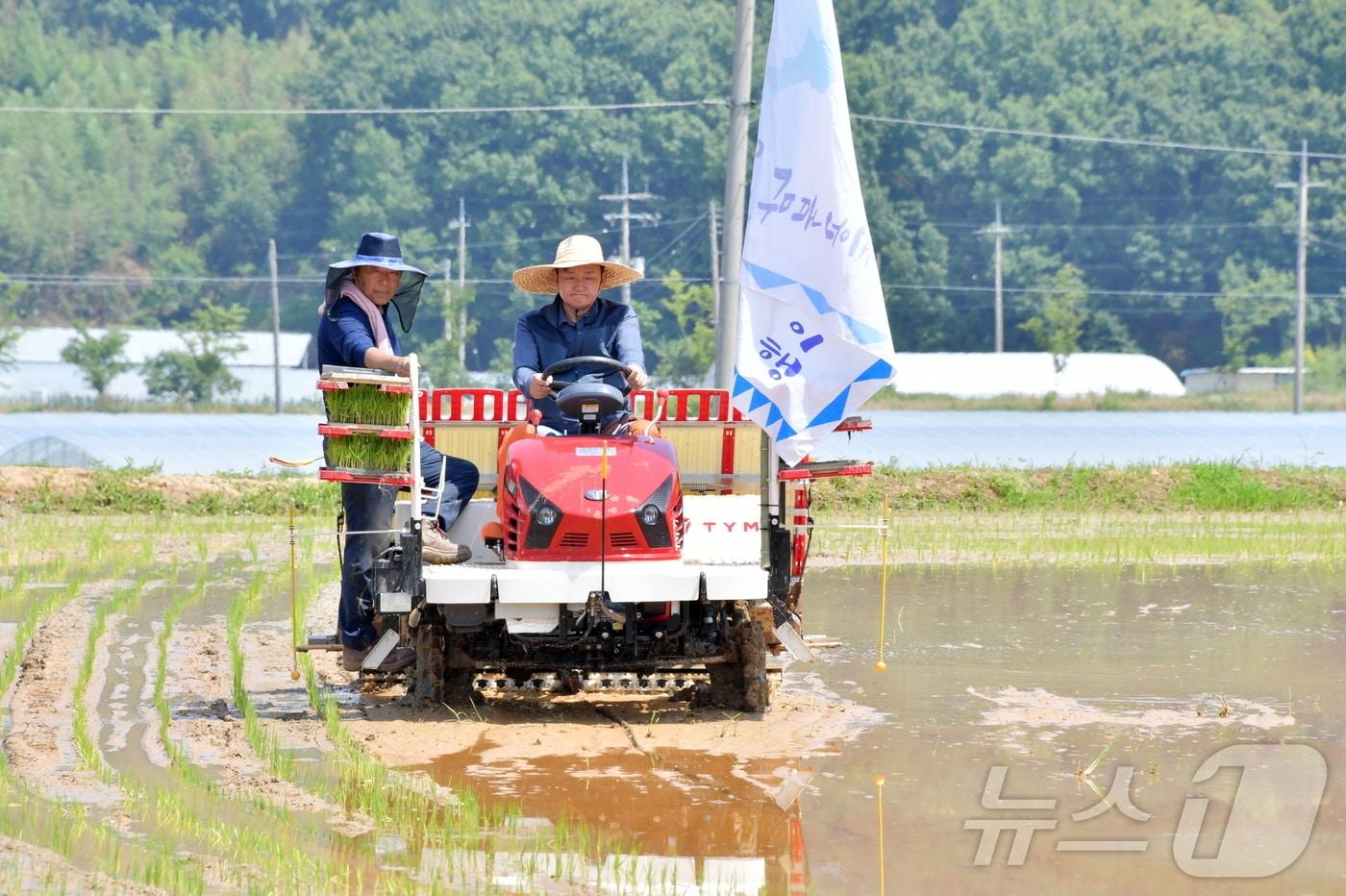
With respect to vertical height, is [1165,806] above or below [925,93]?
below

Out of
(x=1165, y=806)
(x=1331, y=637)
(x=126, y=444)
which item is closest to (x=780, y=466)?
(x=1165, y=806)

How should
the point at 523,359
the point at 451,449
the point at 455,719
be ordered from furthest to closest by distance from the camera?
the point at 451,449, the point at 523,359, the point at 455,719

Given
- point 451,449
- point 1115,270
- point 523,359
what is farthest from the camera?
point 1115,270

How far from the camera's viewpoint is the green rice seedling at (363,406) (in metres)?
8.83

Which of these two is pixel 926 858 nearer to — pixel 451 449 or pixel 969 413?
pixel 451 449

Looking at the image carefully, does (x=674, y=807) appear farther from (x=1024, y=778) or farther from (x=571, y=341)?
(x=571, y=341)

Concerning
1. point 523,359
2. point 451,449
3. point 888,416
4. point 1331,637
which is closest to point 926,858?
point 523,359

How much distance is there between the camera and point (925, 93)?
73.9 m

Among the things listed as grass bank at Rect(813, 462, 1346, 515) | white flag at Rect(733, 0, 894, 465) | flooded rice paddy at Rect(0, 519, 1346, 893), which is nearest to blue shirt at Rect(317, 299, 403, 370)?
flooded rice paddy at Rect(0, 519, 1346, 893)

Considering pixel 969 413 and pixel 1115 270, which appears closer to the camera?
pixel 969 413

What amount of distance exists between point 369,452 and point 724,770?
2.25m

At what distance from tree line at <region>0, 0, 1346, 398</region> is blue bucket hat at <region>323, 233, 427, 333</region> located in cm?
5423

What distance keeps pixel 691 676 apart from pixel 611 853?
3454mm

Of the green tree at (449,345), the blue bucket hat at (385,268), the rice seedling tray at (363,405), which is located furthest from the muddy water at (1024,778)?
the green tree at (449,345)
